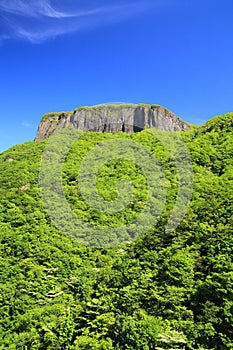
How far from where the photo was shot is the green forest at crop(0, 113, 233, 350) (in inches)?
739

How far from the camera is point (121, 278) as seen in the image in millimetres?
24125

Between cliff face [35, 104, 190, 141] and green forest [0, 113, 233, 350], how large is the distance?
39.2 m

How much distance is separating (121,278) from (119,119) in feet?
202

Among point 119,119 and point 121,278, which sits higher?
point 119,119

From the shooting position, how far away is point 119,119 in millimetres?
81875

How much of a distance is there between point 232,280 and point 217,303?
5.27ft

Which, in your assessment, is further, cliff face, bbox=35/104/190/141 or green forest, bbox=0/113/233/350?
cliff face, bbox=35/104/190/141

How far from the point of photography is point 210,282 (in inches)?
785

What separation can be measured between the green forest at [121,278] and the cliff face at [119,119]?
39.2 m

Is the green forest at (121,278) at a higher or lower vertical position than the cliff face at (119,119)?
lower

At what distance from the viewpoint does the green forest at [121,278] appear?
61.6 feet

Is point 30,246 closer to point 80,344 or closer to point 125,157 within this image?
point 80,344

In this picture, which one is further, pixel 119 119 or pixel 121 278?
pixel 119 119

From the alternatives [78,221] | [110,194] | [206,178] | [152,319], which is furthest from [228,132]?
[152,319]
